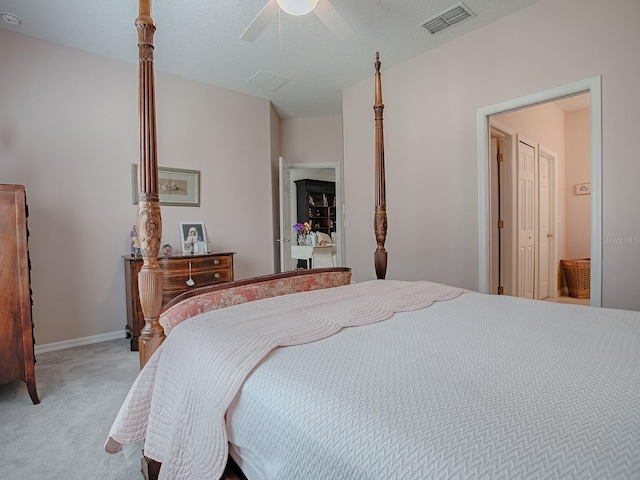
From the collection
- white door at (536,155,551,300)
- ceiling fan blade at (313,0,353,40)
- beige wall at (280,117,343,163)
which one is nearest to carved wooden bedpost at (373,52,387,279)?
ceiling fan blade at (313,0,353,40)

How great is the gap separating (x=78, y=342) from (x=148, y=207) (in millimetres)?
2586

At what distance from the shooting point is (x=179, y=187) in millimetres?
3725

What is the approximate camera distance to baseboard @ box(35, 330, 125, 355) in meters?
2.98

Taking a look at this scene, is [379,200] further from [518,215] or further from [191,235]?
[518,215]

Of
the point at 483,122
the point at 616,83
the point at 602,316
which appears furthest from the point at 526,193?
the point at 602,316

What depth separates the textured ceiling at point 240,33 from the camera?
2617 millimetres

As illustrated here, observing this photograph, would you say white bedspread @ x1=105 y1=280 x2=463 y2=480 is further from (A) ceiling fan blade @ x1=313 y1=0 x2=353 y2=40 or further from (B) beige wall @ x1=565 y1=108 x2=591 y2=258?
(B) beige wall @ x1=565 y1=108 x2=591 y2=258

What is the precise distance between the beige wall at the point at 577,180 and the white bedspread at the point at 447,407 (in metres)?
4.88

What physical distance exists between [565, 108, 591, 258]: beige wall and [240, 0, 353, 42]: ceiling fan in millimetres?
4538

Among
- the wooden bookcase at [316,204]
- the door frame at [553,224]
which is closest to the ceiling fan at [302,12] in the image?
the door frame at [553,224]

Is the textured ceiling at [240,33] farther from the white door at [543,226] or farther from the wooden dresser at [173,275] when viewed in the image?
the white door at [543,226]

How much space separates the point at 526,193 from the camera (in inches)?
168

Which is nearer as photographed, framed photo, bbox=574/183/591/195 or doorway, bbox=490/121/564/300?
doorway, bbox=490/121/564/300

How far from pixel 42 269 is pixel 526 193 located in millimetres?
5257
